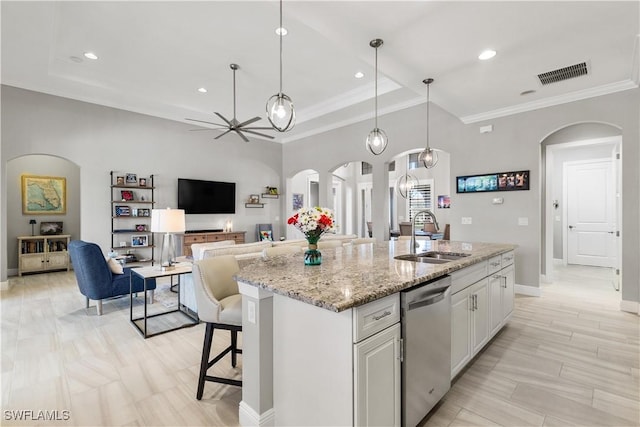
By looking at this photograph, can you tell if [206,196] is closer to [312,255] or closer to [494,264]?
[312,255]

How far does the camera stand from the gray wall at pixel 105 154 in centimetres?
514

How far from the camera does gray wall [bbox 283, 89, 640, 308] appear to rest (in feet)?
12.7

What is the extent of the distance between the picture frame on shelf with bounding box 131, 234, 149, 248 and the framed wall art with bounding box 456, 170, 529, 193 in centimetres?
616

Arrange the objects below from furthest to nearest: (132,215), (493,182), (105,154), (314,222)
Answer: (132,215)
(105,154)
(493,182)
(314,222)

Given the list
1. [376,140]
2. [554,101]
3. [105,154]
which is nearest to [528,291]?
[554,101]

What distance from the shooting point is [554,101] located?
14.3 ft

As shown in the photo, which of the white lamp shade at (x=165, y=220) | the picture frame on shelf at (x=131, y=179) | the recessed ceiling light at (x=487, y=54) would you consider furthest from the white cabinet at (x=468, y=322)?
the picture frame on shelf at (x=131, y=179)

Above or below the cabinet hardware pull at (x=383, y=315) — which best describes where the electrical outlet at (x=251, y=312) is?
below

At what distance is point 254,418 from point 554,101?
531 cm

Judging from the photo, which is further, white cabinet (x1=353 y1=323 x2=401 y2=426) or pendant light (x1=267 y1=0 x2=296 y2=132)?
pendant light (x1=267 y1=0 x2=296 y2=132)

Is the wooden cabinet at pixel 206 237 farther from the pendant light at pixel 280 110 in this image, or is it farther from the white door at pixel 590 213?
the white door at pixel 590 213

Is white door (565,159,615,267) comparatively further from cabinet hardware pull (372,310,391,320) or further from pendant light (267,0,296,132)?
cabinet hardware pull (372,310,391,320)

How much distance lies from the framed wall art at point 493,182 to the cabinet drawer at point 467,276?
2.71 m

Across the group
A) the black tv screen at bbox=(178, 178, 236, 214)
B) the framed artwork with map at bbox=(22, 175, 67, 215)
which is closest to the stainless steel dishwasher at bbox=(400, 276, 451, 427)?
the black tv screen at bbox=(178, 178, 236, 214)
